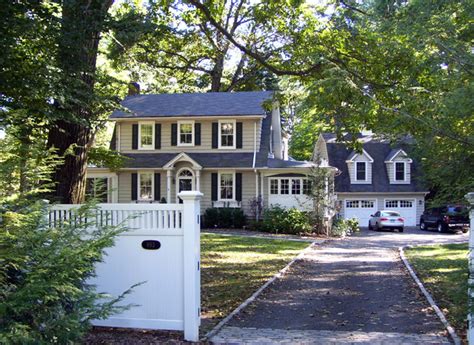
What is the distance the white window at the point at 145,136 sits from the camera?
2955 centimetres

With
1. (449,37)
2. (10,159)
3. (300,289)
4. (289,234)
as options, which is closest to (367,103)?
(449,37)

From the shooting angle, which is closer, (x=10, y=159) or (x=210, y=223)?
(x=10, y=159)

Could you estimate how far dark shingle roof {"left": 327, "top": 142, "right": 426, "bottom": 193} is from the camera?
36.6m

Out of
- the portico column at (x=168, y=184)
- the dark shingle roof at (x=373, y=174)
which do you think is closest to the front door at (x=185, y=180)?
the portico column at (x=168, y=184)

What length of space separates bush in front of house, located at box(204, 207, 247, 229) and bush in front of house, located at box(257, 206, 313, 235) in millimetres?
1605

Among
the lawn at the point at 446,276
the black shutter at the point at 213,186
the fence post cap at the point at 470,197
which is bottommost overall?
the lawn at the point at 446,276

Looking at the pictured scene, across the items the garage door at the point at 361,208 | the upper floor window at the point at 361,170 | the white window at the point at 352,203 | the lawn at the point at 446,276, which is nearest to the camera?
the lawn at the point at 446,276

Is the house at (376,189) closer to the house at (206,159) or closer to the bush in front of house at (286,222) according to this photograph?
the house at (206,159)

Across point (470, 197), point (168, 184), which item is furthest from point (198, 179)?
point (470, 197)

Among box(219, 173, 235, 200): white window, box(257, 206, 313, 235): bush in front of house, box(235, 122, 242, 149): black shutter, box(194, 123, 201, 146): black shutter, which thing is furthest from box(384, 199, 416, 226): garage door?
box(194, 123, 201, 146): black shutter

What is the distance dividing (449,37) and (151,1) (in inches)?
370

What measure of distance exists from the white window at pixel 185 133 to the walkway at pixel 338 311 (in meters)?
16.4

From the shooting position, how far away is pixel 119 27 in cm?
859

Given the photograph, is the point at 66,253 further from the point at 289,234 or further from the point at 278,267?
the point at 289,234
